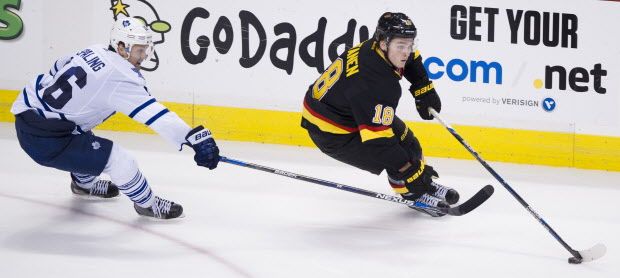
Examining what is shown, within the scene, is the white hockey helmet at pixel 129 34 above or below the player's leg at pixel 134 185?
above

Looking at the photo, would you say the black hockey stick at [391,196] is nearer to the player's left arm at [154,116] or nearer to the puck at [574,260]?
the player's left arm at [154,116]

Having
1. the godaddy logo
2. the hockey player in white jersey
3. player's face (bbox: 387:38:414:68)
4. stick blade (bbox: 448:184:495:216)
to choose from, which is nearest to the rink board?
the godaddy logo

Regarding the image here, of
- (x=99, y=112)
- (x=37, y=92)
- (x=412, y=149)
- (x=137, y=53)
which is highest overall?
(x=137, y=53)

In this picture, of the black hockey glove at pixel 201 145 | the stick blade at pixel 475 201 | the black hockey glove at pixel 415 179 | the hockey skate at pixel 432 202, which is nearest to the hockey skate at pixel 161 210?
the black hockey glove at pixel 201 145

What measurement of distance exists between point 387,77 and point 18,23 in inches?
119

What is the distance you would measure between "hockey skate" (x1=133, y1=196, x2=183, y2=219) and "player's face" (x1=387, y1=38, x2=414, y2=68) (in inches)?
49.0

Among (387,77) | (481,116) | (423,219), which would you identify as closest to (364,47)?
(387,77)

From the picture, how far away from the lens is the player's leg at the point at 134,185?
4.16m

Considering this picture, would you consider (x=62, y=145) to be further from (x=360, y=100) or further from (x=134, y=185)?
(x=360, y=100)

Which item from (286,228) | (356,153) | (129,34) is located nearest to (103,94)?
Answer: (129,34)

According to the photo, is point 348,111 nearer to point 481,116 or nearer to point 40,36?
point 481,116

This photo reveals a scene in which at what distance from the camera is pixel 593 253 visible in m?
3.98

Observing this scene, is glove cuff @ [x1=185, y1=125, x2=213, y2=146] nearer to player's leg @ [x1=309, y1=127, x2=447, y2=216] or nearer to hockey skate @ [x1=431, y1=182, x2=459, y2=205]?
player's leg @ [x1=309, y1=127, x2=447, y2=216]

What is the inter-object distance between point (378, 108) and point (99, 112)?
1274mm
